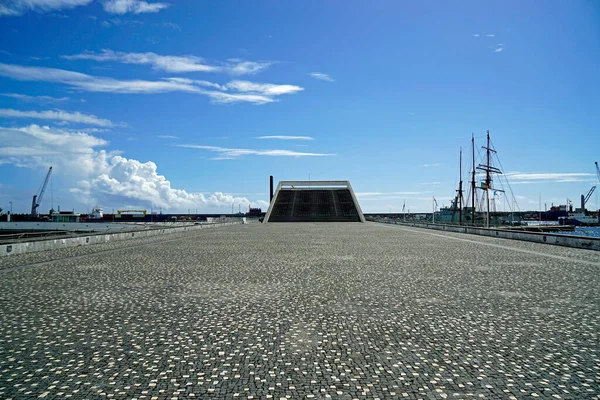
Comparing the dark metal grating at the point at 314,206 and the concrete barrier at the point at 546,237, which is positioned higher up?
the dark metal grating at the point at 314,206

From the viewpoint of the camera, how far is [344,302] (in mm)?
7688

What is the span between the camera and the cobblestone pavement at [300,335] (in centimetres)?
405

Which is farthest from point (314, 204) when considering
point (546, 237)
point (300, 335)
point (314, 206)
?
point (300, 335)

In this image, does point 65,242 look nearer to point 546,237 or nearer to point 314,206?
point 546,237

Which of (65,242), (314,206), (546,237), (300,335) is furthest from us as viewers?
(314,206)

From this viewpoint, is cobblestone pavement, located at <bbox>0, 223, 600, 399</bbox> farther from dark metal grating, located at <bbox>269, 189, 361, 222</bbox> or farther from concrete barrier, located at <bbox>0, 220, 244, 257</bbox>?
dark metal grating, located at <bbox>269, 189, 361, 222</bbox>

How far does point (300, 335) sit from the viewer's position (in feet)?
18.5

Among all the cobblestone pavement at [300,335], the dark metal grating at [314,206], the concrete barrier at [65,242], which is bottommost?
the cobblestone pavement at [300,335]

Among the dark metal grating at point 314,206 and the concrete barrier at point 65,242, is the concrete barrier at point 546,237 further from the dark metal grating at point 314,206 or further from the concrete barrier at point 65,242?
the dark metal grating at point 314,206

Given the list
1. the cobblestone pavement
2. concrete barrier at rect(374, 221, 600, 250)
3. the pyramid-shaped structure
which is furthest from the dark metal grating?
the cobblestone pavement

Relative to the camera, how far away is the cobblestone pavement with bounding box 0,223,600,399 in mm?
4055

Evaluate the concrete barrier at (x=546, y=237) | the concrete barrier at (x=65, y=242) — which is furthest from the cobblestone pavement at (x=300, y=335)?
the concrete barrier at (x=546, y=237)

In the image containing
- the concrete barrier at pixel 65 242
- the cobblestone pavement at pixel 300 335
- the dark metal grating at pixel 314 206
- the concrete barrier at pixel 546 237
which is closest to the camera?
the cobblestone pavement at pixel 300 335

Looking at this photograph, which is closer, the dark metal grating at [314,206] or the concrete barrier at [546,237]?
the concrete barrier at [546,237]
